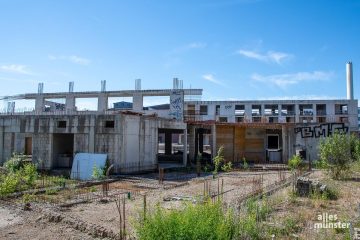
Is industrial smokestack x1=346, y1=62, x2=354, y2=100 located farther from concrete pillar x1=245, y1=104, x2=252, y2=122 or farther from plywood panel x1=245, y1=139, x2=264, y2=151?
plywood panel x1=245, y1=139, x2=264, y2=151

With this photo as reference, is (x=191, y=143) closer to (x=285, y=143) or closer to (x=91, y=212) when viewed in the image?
(x=285, y=143)

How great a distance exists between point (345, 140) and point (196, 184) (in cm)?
842

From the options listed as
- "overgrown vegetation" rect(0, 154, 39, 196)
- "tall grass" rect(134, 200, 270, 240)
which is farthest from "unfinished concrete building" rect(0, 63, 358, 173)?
"tall grass" rect(134, 200, 270, 240)

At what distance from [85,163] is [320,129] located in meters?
20.4

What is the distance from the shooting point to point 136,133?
2338 cm

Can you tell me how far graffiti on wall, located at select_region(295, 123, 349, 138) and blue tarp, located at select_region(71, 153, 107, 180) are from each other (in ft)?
59.2

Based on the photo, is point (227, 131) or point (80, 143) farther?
point (227, 131)

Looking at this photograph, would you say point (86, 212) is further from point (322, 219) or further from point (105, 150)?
point (105, 150)

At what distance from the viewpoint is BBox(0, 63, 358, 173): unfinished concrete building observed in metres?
22.5

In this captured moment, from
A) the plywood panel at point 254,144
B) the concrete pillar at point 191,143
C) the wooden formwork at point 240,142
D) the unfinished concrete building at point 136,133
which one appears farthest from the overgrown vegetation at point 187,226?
the plywood panel at point 254,144

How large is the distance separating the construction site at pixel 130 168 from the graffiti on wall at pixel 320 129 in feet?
0.27

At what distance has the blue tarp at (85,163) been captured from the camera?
21.0m

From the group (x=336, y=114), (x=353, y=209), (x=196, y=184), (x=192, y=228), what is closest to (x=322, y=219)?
(x=353, y=209)

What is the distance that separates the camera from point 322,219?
920cm
